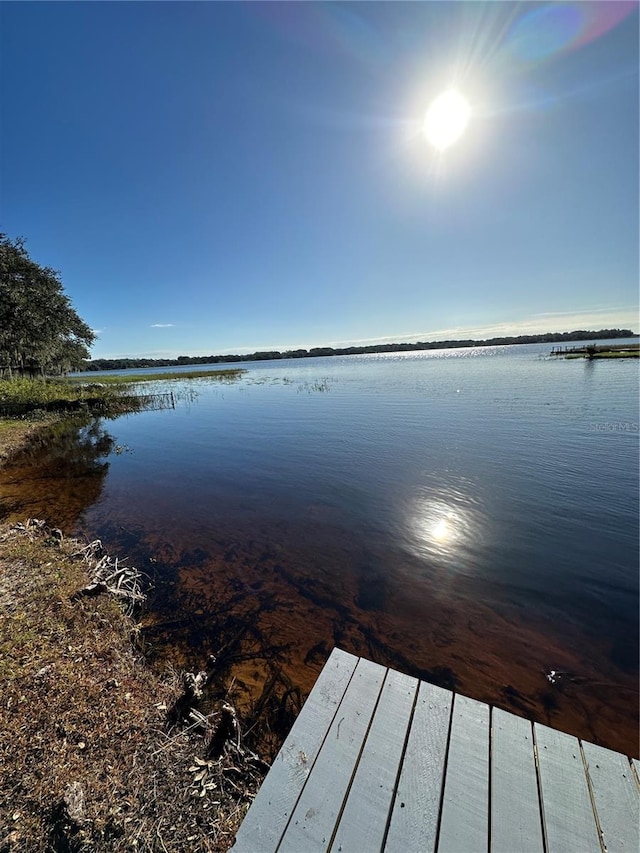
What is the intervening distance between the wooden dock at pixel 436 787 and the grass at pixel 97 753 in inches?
37.1

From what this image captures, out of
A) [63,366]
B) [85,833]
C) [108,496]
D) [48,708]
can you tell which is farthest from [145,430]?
[63,366]

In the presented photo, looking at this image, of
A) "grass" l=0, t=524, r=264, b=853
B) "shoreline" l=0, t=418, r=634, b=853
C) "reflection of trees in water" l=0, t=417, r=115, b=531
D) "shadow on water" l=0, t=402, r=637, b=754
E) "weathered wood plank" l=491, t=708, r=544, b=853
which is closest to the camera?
"weathered wood plank" l=491, t=708, r=544, b=853

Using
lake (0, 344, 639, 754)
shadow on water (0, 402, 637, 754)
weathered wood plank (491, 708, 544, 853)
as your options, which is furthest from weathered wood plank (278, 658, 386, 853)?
lake (0, 344, 639, 754)

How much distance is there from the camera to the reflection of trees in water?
30.1 ft

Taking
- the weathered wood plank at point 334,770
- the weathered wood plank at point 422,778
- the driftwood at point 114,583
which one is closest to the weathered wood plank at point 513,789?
the weathered wood plank at point 422,778

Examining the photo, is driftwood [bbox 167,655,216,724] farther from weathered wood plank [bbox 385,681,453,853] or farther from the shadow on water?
weathered wood plank [bbox 385,681,453,853]

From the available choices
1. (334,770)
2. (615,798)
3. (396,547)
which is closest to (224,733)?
(334,770)

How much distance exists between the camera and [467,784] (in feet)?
7.47

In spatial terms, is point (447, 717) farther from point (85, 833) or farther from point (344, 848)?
point (85, 833)

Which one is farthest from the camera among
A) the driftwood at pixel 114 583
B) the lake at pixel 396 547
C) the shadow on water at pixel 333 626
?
the driftwood at pixel 114 583

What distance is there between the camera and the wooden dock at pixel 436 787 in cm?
202

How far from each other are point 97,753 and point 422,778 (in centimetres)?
287

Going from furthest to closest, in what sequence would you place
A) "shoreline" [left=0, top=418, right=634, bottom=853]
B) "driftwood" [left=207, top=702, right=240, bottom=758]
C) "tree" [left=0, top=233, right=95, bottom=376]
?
"tree" [left=0, top=233, right=95, bottom=376] → "driftwood" [left=207, top=702, right=240, bottom=758] → "shoreline" [left=0, top=418, right=634, bottom=853]

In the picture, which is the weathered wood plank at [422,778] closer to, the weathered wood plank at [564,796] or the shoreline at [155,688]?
the weathered wood plank at [564,796]
